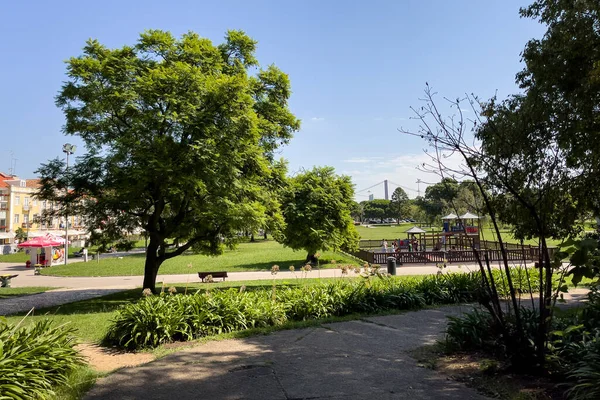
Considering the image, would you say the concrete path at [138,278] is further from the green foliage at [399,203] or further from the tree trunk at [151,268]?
the green foliage at [399,203]

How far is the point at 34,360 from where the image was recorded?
5176 millimetres

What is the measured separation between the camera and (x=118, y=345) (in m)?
7.59

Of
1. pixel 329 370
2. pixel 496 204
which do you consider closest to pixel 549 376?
pixel 329 370

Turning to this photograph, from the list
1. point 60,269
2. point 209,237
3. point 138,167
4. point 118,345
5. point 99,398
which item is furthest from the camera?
point 60,269

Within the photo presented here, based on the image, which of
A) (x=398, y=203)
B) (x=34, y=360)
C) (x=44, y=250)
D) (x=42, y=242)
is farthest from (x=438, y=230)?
(x=34, y=360)

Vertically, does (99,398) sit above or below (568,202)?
below

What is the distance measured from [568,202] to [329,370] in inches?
318

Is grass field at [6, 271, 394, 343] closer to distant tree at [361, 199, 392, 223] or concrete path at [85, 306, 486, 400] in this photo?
concrete path at [85, 306, 486, 400]

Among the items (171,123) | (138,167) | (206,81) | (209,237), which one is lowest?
(209,237)

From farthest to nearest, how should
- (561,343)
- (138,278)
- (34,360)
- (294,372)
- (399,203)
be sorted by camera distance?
(399,203), (138,278), (294,372), (561,343), (34,360)

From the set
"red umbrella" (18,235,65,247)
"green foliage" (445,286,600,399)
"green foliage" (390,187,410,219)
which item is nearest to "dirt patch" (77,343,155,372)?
"green foliage" (445,286,600,399)

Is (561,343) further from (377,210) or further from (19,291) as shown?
(377,210)

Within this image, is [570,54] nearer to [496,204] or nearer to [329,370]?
[496,204]

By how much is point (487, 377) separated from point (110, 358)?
593 cm
